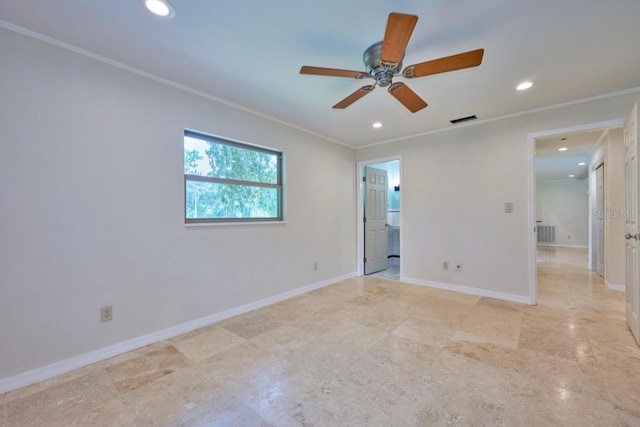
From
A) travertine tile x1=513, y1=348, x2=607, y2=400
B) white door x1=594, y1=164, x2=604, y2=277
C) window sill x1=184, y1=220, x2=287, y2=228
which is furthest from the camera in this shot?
white door x1=594, y1=164, x2=604, y2=277

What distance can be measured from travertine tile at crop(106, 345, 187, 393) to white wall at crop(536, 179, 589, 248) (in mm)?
11384

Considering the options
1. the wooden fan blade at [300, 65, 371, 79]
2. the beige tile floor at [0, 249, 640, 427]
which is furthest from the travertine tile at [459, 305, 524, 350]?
the wooden fan blade at [300, 65, 371, 79]

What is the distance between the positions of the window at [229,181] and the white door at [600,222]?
546 centimetres

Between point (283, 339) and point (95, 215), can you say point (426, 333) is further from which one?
point (95, 215)

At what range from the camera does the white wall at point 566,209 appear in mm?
8578

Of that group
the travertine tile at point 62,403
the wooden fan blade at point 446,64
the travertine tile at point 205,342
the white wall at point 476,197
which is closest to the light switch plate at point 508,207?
the white wall at point 476,197

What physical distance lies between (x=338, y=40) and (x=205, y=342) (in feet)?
8.95

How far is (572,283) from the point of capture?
423 cm

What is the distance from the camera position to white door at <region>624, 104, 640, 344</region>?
2.29 metres

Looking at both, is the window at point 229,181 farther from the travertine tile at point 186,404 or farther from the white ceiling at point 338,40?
the travertine tile at point 186,404

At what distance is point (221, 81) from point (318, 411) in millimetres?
2760

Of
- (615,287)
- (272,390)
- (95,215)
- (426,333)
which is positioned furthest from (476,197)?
(95,215)

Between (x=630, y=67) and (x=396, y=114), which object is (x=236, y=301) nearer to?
(x=396, y=114)

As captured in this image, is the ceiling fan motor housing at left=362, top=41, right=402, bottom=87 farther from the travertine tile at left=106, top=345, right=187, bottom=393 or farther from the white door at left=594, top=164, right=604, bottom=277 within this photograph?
the white door at left=594, top=164, right=604, bottom=277
